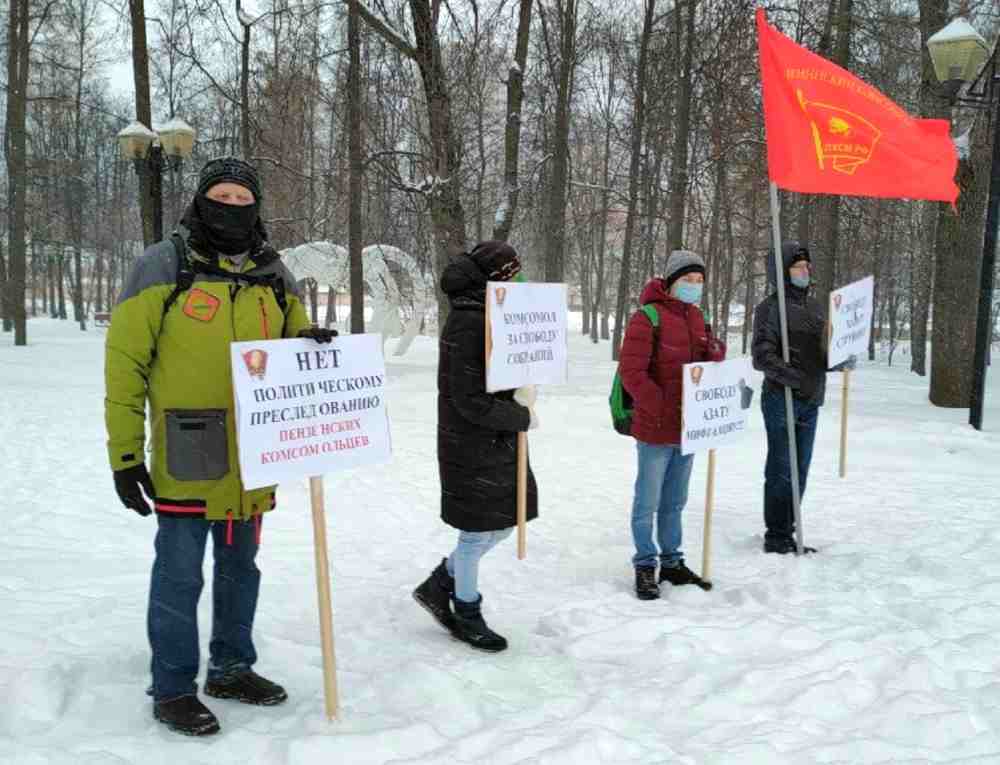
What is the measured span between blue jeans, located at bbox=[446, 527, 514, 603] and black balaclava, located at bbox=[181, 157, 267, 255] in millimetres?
1694

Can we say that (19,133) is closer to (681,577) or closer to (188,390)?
(188,390)

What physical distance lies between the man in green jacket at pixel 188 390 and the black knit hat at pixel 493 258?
1063mm

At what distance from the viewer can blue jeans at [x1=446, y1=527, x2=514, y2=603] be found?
12.3ft

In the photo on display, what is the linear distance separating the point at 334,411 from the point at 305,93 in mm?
12906

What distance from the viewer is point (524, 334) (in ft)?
15.2

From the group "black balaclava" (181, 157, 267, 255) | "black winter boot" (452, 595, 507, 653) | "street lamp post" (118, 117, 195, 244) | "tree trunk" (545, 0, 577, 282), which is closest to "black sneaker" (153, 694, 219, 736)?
"black winter boot" (452, 595, 507, 653)

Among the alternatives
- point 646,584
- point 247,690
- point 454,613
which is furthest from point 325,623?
point 646,584

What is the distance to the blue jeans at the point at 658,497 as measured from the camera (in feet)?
14.8

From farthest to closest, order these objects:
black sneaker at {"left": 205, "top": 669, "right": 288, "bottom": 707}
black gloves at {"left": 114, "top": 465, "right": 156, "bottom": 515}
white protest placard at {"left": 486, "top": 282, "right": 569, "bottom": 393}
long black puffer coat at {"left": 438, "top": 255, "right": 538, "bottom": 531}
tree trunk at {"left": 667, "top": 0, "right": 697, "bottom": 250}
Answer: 1. tree trunk at {"left": 667, "top": 0, "right": 697, "bottom": 250}
2. white protest placard at {"left": 486, "top": 282, "right": 569, "bottom": 393}
3. long black puffer coat at {"left": 438, "top": 255, "right": 538, "bottom": 531}
4. black sneaker at {"left": 205, "top": 669, "right": 288, "bottom": 707}
5. black gloves at {"left": 114, "top": 465, "right": 156, "bottom": 515}

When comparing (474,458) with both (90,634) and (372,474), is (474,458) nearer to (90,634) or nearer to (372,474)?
(90,634)

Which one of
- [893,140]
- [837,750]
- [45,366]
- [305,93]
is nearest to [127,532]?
[837,750]

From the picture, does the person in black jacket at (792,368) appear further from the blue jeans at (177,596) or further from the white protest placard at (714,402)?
the blue jeans at (177,596)

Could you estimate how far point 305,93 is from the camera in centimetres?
1433

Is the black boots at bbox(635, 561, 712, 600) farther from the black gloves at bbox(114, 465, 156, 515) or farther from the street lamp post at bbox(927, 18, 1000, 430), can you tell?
the street lamp post at bbox(927, 18, 1000, 430)
